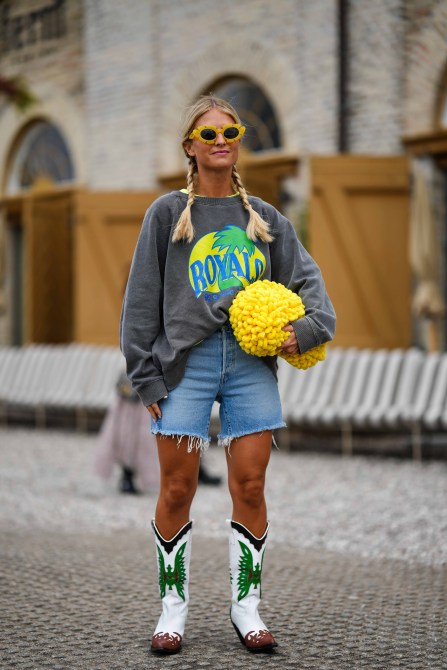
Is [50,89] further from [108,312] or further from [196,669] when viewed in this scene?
[196,669]

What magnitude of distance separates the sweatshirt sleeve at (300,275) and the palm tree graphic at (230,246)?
15cm

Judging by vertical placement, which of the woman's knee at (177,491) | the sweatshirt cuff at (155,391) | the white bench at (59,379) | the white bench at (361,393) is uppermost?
the sweatshirt cuff at (155,391)

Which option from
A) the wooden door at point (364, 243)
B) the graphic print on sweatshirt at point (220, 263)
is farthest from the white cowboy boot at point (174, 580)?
the wooden door at point (364, 243)

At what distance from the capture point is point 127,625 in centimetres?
376

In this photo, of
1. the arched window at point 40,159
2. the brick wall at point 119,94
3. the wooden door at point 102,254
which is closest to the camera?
the wooden door at point 102,254

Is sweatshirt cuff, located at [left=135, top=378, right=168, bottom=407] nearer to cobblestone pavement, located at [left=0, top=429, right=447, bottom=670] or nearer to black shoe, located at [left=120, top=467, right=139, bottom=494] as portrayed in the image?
cobblestone pavement, located at [left=0, top=429, right=447, bottom=670]

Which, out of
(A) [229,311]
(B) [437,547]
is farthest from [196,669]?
(B) [437,547]

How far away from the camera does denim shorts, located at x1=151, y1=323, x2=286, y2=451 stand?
11.2 ft

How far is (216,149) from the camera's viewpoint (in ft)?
11.4

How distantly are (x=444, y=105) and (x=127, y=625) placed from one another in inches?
325

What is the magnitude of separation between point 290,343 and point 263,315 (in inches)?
6.1

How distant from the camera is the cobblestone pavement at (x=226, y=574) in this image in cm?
338

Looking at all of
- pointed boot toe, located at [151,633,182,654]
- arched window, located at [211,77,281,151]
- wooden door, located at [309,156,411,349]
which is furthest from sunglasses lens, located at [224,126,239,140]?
arched window, located at [211,77,281,151]

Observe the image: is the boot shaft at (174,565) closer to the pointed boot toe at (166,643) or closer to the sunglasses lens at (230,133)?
the pointed boot toe at (166,643)
